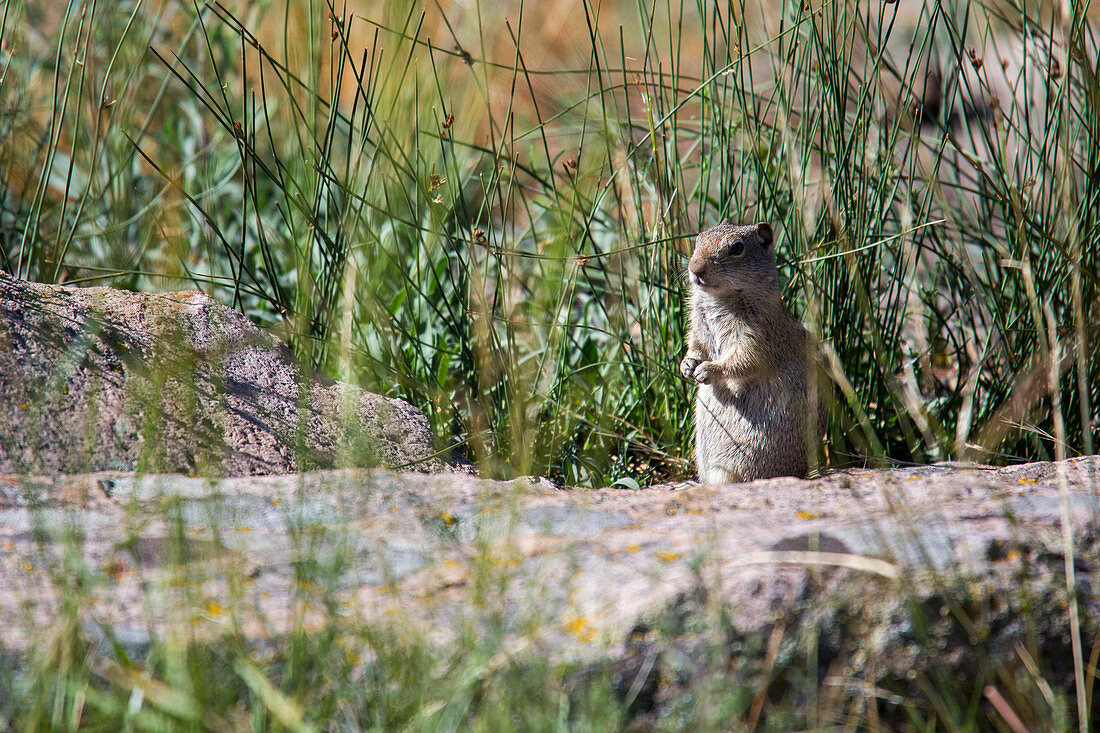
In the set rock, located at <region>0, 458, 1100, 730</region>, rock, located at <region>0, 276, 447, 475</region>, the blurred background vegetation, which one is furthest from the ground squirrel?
rock, located at <region>0, 458, 1100, 730</region>

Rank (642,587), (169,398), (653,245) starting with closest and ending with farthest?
(642,587) → (169,398) → (653,245)

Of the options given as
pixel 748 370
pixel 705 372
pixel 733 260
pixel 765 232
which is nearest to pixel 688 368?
pixel 705 372

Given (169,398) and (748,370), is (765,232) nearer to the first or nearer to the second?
(748,370)

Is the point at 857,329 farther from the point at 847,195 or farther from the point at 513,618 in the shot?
the point at 513,618

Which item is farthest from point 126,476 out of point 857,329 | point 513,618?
point 857,329

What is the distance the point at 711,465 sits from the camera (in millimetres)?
3184

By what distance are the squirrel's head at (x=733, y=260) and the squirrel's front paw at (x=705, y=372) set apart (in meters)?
0.24

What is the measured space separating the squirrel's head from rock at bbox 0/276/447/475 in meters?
0.99

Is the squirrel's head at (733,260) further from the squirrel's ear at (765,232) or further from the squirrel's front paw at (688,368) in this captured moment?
the squirrel's front paw at (688,368)

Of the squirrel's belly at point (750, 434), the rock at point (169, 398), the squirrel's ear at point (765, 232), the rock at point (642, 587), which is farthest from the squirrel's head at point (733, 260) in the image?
the rock at point (642, 587)

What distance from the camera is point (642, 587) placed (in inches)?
66.7

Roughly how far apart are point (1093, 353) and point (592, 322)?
188 centimetres

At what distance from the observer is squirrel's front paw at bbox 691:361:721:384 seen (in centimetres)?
309

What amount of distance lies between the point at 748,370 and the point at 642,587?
1576mm
